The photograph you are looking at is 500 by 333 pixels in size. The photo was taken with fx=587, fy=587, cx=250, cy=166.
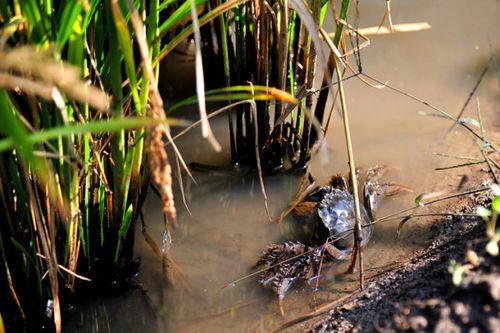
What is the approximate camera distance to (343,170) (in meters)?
2.57

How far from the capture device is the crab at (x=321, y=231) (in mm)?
2088

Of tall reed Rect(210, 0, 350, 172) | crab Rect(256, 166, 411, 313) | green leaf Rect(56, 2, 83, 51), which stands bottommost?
crab Rect(256, 166, 411, 313)

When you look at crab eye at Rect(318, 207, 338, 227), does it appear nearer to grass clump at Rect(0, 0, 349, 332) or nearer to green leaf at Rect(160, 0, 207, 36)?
grass clump at Rect(0, 0, 349, 332)

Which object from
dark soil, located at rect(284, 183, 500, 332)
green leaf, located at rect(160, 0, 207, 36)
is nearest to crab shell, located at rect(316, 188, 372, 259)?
dark soil, located at rect(284, 183, 500, 332)

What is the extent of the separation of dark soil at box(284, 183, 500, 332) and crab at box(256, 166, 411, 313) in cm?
21

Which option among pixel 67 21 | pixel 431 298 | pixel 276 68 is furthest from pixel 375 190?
pixel 67 21

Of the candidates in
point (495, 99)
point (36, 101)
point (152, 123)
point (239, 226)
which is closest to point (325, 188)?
point (239, 226)

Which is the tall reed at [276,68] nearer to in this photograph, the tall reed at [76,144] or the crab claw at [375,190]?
the crab claw at [375,190]

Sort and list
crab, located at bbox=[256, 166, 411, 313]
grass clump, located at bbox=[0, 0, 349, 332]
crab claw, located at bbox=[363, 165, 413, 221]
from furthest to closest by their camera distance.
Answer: crab claw, located at bbox=[363, 165, 413, 221] < crab, located at bbox=[256, 166, 411, 313] < grass clump, located at bbox=[0, 0, 349, 332]

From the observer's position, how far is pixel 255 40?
2.11 m

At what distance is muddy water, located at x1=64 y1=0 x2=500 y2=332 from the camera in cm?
201

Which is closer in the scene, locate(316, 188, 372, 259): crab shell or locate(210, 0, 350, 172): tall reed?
locate(210, 0, 350, 172): tall reed

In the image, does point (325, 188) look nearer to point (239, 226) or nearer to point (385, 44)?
point (239, 226)

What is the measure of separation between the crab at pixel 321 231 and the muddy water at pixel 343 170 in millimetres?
46
